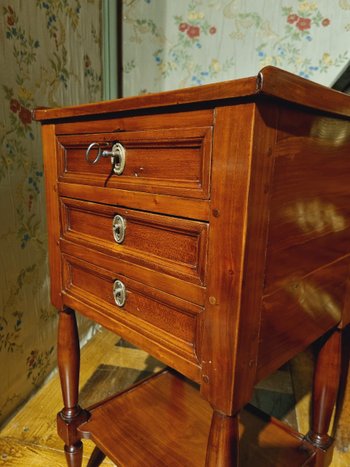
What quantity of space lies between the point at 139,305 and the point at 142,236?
12cm

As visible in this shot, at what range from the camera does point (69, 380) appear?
2.69ft

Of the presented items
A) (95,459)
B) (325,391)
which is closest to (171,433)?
(95,459)

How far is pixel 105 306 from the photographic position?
689 millimetres

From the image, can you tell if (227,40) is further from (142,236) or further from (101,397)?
(101,397)

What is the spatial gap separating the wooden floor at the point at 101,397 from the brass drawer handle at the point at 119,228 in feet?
2.20

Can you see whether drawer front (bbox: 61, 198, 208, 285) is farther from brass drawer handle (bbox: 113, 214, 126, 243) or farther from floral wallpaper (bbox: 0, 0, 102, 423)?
floral wallpaper (bbox: 0, 0, 102, 423)

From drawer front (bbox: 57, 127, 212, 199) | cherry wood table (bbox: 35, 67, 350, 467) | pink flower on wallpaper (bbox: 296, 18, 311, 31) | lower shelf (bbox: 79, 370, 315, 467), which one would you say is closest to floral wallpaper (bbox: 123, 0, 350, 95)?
pink flower on wallpaper (bbox: 296, 18, 311, 31)

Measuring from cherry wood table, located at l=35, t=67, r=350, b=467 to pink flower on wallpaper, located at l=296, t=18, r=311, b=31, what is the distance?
0.76m

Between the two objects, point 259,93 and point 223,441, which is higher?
point 259,93

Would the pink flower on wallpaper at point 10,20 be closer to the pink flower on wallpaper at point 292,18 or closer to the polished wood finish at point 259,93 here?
the polished wood finish at point 259,93

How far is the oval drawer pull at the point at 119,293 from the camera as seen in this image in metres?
0.64

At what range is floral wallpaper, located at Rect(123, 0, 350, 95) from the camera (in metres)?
1.14

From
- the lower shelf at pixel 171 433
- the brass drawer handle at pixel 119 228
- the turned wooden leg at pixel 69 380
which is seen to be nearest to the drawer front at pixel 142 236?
the brass drawer handle at pixel 119 228

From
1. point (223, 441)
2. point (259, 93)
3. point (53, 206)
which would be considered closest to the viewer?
point (259, 93)
